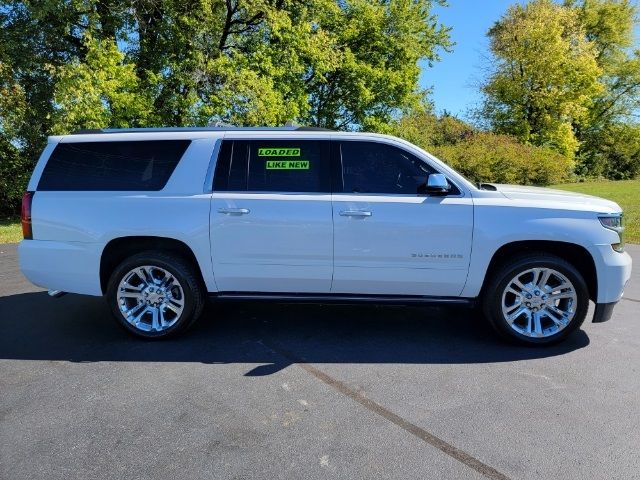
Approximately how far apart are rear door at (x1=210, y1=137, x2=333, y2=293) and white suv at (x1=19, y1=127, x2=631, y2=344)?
0.5 inches

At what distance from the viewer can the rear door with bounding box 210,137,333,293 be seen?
177 inches

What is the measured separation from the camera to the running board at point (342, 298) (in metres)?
4.53

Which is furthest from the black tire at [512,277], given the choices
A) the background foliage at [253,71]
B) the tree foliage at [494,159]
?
the tree foliage at [494,159]

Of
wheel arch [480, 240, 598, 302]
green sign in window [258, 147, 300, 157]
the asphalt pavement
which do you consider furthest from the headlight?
green sign in window [258, 147, 300, 157]

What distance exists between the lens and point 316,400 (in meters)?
3.52

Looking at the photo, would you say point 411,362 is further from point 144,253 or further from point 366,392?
point 144,253

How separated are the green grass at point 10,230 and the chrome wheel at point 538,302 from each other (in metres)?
10.5

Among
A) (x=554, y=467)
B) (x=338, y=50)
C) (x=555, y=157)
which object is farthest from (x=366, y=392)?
(x=555, y=157)

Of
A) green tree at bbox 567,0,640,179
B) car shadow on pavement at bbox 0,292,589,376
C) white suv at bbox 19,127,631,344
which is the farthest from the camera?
green tree at bbox 567,0,640,179

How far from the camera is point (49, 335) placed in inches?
191

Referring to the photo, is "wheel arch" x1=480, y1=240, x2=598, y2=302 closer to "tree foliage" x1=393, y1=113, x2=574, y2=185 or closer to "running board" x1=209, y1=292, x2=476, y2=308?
"running board" x1=209, y1=292, x2=476, y2=308

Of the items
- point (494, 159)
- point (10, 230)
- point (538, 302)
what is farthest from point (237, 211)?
point (494, 159)

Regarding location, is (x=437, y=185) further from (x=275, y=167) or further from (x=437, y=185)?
(x=275, y=167)

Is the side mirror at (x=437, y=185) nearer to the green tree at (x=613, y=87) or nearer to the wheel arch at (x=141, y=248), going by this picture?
the wheel arch at (x=141, y=248)
